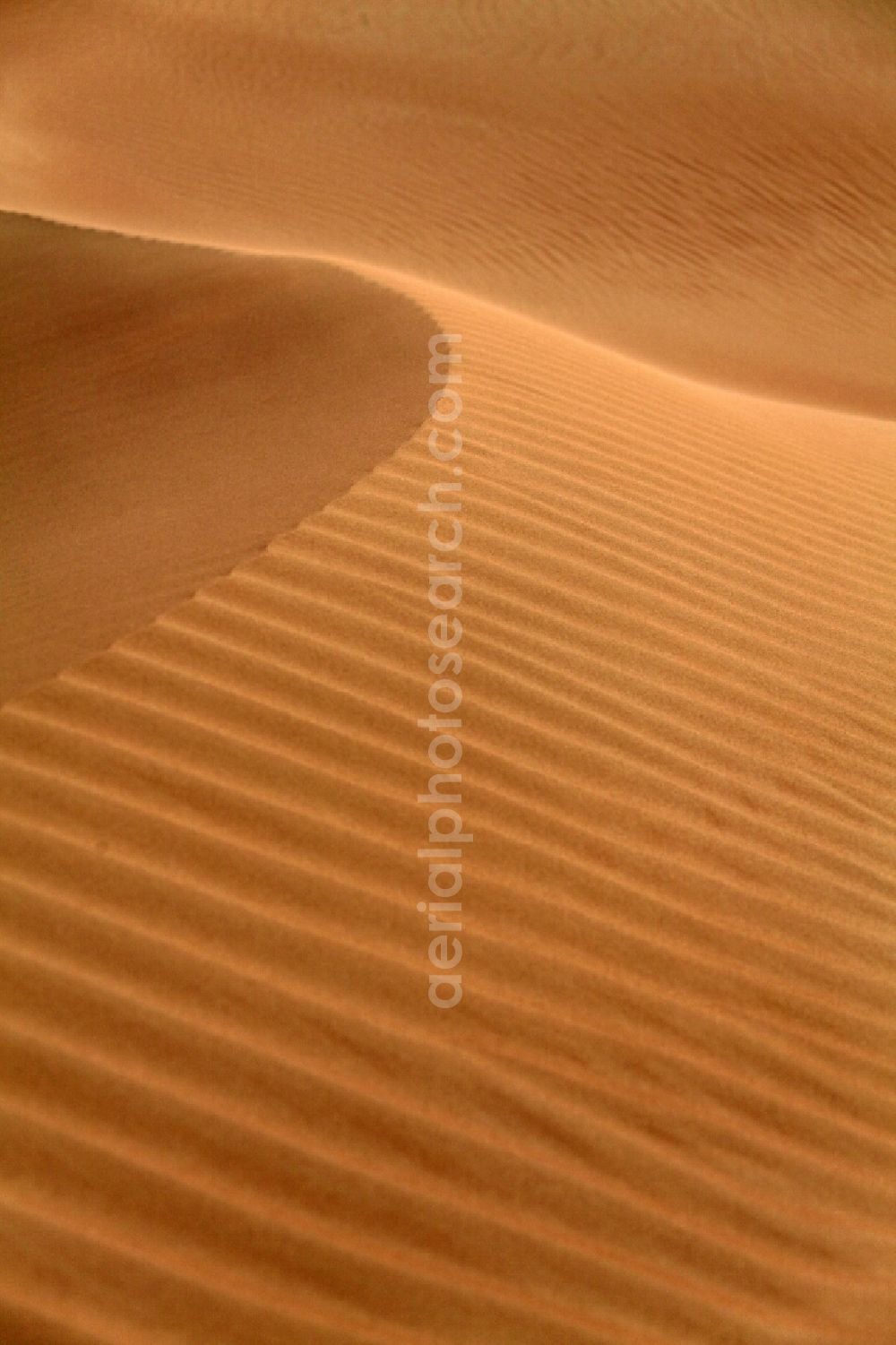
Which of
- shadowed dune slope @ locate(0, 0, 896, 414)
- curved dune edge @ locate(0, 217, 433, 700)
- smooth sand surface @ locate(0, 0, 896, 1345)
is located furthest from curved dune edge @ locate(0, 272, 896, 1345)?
shadowed dune slope @ locate(0, 0, 896, 414)

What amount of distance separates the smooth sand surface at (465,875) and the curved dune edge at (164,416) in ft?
0.10

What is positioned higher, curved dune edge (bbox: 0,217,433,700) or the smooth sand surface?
curved dune edge (bbox: 0,217,433,700)

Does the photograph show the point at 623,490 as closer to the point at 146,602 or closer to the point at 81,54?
the point at 146,602

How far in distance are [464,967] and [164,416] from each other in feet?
10.2

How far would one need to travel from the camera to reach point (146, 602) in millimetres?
3350

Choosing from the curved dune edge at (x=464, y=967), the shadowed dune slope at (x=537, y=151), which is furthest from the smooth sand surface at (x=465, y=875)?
the shadowed dune slope at (x=537, y=151)

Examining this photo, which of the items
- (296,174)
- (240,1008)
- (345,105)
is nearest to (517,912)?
(240,1008)

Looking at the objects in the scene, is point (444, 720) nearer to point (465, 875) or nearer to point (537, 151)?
point (465, 875)

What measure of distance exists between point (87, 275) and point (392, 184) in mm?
6763

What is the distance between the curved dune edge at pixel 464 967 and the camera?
224 centimetres

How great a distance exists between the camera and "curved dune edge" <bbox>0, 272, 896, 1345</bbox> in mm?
2236

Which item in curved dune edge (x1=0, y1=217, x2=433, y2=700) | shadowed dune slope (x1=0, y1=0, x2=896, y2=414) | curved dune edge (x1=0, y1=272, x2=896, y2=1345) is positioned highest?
shadowed dune slope (x1=0, y1=0, x2=896, y2=414)

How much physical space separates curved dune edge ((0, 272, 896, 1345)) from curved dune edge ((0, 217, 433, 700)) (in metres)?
0.24

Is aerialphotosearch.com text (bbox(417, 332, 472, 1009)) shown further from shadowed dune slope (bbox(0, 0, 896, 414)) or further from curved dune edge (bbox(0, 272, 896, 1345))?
shadowed dune slope (bbox(0, 0, 896, 414))
